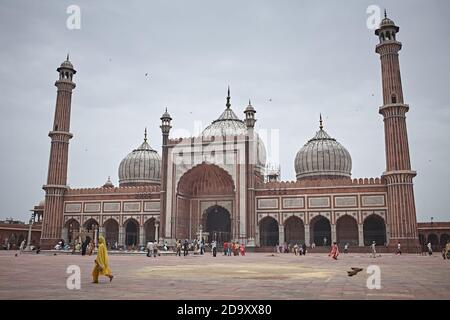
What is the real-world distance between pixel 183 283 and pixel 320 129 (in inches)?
1401

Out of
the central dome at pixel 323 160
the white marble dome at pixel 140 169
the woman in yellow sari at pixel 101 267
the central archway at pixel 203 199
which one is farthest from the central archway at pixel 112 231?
the woman in yellow sari at pixel 101 267

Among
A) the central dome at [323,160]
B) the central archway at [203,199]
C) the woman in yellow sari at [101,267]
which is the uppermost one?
→ the central dome at [323,160]

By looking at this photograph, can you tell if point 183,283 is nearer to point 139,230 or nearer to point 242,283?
point 242,283

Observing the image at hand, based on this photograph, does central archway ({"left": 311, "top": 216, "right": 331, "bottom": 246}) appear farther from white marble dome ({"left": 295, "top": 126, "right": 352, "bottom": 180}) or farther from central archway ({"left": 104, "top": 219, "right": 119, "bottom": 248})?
central archway ({"left": 104, "top": 219, "right": 119, "bottom": 248})

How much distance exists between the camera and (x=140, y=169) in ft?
142

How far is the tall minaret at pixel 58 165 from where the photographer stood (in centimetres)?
3644

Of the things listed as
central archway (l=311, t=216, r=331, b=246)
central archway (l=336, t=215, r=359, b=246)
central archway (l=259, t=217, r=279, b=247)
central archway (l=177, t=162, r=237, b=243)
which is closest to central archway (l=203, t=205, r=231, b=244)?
central archway (l=177, t=162, r=237, b=243)

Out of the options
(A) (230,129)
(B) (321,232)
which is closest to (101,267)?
(B) (321,232)

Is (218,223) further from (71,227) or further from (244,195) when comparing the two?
(71,227)

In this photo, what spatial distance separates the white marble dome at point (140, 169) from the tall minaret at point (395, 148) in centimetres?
2300

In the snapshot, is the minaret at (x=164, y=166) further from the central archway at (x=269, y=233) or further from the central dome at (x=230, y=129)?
the central archway at (x=269, y=233)
